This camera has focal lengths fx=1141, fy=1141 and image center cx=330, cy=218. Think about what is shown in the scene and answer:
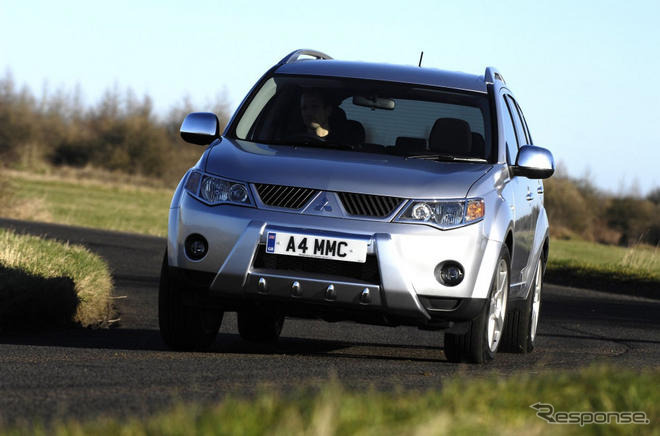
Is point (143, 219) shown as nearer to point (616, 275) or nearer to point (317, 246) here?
point (616, 275)

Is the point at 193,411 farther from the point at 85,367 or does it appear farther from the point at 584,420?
the point at 85,367

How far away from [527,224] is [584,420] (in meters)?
4.53

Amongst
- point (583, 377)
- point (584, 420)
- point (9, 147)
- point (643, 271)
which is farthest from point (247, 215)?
point (9, 147)

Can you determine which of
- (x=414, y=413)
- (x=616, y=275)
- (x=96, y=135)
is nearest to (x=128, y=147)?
(x=96, y=135)

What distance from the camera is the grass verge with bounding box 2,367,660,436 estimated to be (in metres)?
3.54

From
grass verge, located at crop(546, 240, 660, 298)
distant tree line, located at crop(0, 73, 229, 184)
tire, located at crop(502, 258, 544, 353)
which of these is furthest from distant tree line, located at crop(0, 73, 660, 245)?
tire, located at crop(502, 258, 544, 353)

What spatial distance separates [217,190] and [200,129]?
99 centimetres

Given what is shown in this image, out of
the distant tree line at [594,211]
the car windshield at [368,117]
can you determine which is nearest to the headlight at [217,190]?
the car windshield at [368,117]

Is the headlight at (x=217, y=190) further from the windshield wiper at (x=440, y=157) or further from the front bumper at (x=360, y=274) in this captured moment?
the windshield wiper at (x=440, y=157)

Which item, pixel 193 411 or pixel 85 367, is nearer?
pixel 193 411

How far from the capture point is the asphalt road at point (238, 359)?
Answer: 494cm

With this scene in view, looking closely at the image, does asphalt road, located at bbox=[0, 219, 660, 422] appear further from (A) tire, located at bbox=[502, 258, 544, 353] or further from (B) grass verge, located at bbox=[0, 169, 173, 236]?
(B) grass verge, located at bbox=[0, 169, 173, 236]

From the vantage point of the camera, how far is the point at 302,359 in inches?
284

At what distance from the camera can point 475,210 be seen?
22.8 feet
